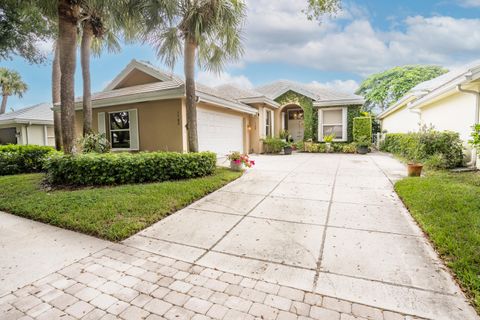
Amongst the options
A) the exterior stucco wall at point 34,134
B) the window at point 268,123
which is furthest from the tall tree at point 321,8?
the exterior stucco wall at point 34,134

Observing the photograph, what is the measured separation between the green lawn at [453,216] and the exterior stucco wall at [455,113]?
2130 mm

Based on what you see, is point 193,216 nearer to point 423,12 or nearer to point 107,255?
point 107,255

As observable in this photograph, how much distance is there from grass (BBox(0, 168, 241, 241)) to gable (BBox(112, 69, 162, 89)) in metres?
6.70

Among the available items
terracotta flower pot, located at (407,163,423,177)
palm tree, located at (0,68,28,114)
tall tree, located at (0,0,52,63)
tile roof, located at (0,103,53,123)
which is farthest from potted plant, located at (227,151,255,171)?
palm tree, located at (0,68,28,114)

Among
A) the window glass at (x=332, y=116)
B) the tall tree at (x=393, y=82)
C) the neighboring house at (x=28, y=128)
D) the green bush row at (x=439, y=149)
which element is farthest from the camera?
the tall tree at (x=393, y=82)

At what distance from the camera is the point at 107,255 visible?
3.10 m

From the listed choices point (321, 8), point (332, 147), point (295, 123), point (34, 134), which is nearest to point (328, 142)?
point (332, 147)

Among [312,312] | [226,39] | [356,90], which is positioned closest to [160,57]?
[226,39]

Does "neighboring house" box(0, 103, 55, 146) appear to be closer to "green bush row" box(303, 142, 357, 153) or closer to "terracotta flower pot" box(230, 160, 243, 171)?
"terracotta flower pot" box(230, 160, 243, 171)

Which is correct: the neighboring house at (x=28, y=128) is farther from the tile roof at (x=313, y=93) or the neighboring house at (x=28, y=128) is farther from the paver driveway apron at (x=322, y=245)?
the paver driveway apron at (x=322, y=245)

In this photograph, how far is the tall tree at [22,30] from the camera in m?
8.31

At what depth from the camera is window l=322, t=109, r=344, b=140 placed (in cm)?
1633

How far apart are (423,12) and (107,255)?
12.1 meters

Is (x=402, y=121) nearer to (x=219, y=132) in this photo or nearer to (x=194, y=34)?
(x=219, y=132)
